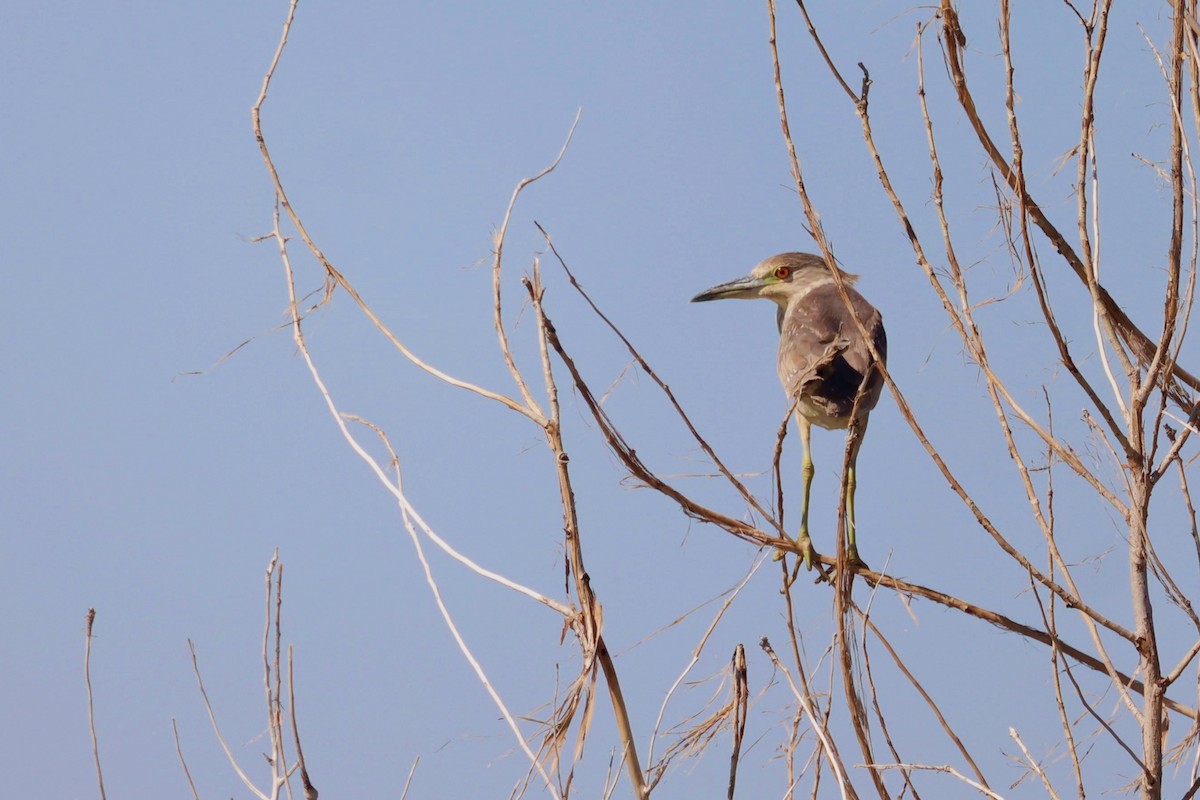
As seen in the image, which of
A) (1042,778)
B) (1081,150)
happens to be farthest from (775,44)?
(1042,778)

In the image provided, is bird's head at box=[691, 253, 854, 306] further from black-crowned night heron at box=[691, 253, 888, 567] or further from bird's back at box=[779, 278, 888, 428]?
bird's back at box=[779, 278, 888, 428]

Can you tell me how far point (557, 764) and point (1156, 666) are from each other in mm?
1144

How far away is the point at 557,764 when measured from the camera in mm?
1706

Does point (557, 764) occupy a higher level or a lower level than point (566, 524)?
lower

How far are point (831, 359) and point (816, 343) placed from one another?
50 cm

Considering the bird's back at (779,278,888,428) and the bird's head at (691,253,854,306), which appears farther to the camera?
the bird's head at (691,253,854,306)

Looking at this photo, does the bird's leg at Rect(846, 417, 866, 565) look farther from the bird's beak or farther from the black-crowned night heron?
the bird's beak

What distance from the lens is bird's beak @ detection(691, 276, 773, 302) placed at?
5.07 meters

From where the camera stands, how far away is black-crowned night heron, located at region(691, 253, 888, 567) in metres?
3.70

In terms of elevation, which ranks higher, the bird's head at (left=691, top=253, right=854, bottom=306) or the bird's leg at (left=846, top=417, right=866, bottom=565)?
the bird's head at (left=691, top=253, right=854, bottom=306)

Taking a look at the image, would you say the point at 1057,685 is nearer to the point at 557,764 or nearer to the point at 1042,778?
the point at 1042,778

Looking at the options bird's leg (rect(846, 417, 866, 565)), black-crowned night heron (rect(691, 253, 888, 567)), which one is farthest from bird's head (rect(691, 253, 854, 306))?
bird's leg (rect(846, 417, 866, 565))

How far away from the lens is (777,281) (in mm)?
5059

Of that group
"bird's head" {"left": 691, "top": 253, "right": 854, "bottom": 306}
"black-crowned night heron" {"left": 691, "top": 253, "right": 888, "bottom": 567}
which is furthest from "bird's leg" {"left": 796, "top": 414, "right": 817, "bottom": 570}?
"bird's head" {"left": 691, "top": 253, "right": 854, "bottom": 306}
